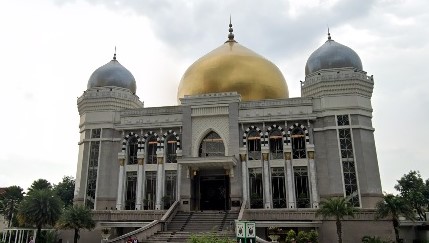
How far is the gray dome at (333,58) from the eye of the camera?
98.6 feet

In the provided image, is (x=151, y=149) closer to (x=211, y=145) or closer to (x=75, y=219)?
(x=211, y=145)

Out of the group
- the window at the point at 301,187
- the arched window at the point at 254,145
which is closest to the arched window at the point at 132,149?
the arched window at the point at 254,145

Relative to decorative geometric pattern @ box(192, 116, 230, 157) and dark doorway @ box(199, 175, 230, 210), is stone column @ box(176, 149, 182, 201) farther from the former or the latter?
dark doorway @ box(199, 175, 230, 210)

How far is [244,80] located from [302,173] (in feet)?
31.0

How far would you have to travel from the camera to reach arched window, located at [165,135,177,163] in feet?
101

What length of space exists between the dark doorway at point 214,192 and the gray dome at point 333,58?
1167cm

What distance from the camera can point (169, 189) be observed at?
1177 inches

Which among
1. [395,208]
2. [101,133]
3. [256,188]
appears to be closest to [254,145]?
[256,188]

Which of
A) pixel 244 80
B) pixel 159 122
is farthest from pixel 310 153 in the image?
pixel 159 122

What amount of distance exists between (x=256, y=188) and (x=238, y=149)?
126 inches

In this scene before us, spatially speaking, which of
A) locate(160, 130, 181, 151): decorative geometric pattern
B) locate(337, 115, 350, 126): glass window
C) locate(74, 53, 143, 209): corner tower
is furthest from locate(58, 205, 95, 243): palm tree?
locate(337, 115, 350, 126): glass window

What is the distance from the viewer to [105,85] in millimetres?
→ 33562

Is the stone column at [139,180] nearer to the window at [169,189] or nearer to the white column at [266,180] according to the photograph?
the window at [169,189]

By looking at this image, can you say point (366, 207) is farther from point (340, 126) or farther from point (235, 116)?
point (235, 116)
